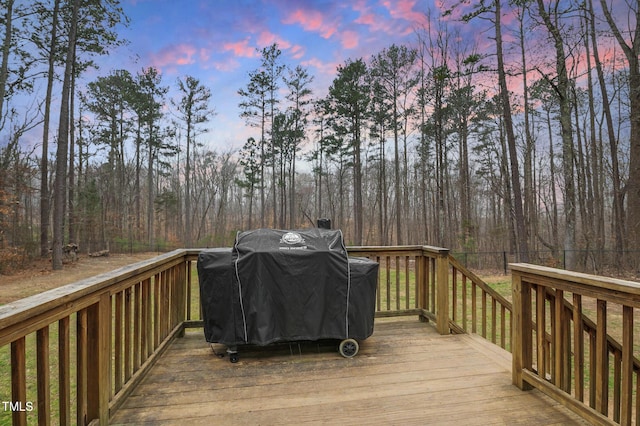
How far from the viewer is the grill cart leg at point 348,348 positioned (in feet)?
9.49

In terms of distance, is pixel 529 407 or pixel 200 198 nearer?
pixel 529 407

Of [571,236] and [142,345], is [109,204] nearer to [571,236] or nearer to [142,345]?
[142,345]

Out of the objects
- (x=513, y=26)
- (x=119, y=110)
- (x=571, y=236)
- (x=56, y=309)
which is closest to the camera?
(x=56, y=309)

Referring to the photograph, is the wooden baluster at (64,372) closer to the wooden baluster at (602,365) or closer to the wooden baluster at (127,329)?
the wooden baluster at (127,329)

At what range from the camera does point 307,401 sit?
218 cm

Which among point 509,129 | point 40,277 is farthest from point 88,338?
point 509,129

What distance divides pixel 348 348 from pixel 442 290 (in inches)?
48.5

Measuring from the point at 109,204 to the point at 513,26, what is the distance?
73.9 feet

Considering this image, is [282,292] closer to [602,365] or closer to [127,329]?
[127,329]

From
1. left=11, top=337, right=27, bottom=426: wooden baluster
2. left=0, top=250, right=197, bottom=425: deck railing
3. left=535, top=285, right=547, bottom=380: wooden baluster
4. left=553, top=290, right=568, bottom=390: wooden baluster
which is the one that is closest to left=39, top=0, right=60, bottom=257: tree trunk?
left=0, top=250, right=197, bottom=425: deck railing

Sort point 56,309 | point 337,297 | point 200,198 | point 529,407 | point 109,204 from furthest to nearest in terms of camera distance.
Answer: point 200,198 → point 109,204 → point 337,297 → point 529,407 → point 56,309

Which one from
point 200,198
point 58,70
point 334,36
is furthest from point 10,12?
point 200,198

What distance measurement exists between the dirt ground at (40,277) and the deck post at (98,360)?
7.15 metres

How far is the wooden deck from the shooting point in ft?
6.55
